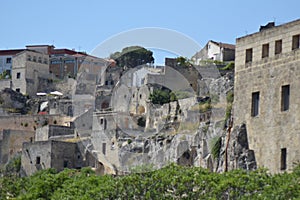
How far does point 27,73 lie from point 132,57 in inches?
393

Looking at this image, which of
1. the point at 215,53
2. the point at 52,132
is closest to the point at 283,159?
the point at 52,132

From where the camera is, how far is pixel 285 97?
4178cm

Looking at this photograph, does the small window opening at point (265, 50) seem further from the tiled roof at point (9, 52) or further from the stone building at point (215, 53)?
the tiled roof at point (9, 52)

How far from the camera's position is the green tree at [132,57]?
102100 millimetres

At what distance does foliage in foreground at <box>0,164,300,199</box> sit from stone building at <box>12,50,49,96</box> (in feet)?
201

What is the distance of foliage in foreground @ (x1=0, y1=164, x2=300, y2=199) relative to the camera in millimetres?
37325

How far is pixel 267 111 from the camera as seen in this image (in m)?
42.5

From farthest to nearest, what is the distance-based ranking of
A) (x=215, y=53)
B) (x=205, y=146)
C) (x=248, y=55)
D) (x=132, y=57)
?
(x=132, y=57), (x=215, y=53), (x=205, y=146), (x=248, y=55)

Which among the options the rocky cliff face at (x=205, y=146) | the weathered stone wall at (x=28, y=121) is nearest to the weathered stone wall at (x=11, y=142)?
the weathered stone wall at (x=28, y=121)

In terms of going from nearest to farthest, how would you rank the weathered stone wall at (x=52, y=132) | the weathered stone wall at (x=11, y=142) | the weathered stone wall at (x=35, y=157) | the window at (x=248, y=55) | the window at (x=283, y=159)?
1. the window at (x=283, y=159)
2. the window at (x=248, y=55)
3. the weathered stone wall at (x=35, y=157)
4. the weathered stone wall at (x=52, y=132)
5. the weathered stone wall at (x=11, y=142)

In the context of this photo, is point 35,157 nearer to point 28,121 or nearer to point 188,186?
point 28,121

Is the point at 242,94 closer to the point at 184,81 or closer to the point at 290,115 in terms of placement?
the point at 290,115

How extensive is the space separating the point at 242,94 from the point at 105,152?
30.8 meters

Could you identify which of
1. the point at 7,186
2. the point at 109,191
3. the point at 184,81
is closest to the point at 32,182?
the point at 7,186
